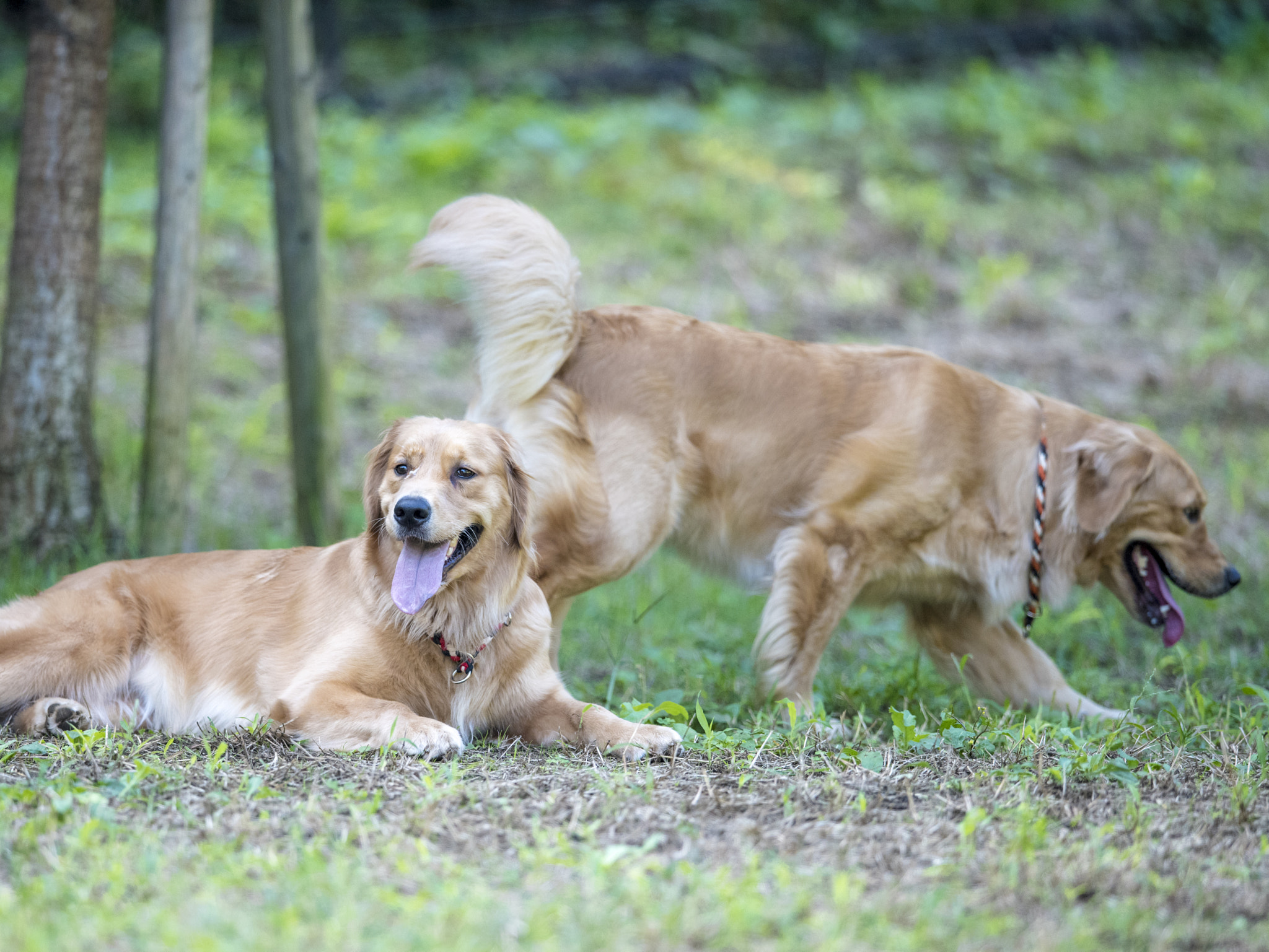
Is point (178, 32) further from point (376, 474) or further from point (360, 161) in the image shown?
point (360, 161)

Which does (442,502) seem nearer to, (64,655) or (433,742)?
(433,742)

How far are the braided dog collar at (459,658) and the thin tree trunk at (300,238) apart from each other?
2.17m

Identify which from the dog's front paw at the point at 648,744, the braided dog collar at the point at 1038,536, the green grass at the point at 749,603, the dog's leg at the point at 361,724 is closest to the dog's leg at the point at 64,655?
the green grass at the point at 749,603

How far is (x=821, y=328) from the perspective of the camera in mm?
9188

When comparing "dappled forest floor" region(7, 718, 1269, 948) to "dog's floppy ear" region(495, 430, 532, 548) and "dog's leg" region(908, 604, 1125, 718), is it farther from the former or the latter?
"dog's leg" region(908, 604, 1125, 718)

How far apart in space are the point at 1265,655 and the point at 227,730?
4.20 m

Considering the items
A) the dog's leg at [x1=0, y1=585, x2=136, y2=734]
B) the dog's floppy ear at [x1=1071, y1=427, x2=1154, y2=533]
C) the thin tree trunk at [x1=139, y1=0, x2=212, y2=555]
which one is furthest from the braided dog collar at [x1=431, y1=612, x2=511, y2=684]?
the dog's floppy ear at [x1=1071, y1=427, x2=1154, y2=533]

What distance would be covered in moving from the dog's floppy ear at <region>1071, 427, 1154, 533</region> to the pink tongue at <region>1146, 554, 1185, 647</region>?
17.2 inches

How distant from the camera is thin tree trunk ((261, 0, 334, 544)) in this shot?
548 cm

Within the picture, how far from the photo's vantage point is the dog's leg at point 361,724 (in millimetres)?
3408

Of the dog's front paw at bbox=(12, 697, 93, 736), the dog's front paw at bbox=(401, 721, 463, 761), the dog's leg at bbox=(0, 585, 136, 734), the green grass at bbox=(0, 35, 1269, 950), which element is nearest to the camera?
the green grass at bbox=(0, 35, 1269, 950)

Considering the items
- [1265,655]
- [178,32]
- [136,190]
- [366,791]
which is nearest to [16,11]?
[136,190]

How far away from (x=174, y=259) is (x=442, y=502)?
2.37 m

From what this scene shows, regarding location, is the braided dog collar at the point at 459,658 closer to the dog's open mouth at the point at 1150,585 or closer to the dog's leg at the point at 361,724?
the dog's leg at the point at 361,724
